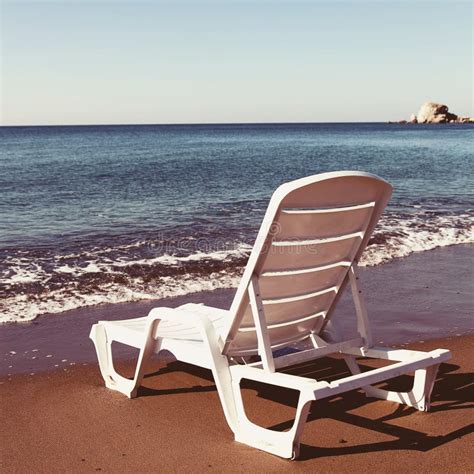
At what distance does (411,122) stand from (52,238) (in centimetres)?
14995

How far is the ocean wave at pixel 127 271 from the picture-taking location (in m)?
8.32

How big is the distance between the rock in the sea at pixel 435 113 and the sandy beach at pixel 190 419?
143 m

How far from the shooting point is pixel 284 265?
412 cm

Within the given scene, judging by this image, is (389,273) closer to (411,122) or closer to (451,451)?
(451,451)

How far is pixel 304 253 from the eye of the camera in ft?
13.8

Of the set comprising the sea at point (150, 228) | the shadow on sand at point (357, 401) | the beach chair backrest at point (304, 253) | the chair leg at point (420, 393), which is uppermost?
the beach chair backrest at point (304, 253)

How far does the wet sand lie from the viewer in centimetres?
375

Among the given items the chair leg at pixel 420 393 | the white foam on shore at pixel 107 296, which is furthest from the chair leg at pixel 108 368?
the white foam on shore at pixel 107 296

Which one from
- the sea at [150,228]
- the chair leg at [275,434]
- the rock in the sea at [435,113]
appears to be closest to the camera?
the chair leg at [275,434]

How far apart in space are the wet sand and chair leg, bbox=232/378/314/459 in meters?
0.05

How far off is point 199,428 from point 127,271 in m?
5.75

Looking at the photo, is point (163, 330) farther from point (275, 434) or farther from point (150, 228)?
point (150, 228)

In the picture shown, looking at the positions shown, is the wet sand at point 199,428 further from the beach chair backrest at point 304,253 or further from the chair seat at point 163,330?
the beach chair backrest at point 304,253

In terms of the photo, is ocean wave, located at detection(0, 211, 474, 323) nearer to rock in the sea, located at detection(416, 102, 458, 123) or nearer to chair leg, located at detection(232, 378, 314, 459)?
chair leg, located at detection(232, 378, 314, 459)
